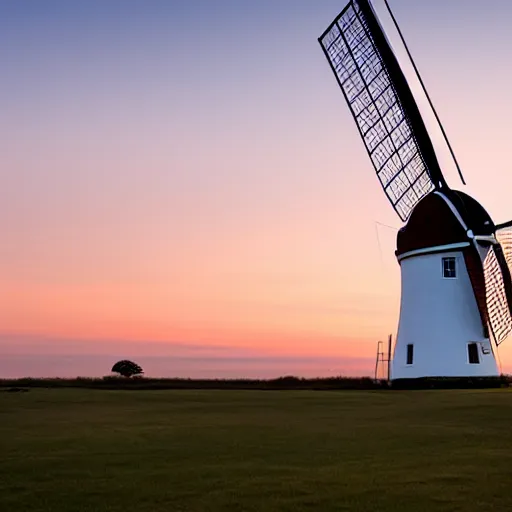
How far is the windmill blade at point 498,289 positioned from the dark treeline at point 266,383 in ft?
10.00

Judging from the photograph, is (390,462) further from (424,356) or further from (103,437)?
(424,356)

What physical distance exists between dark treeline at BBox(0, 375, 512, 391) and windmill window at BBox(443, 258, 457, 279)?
551 cm

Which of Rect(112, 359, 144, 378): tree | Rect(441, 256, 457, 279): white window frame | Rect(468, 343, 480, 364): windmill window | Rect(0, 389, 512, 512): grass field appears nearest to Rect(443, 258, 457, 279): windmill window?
Rect(441, 256, 457, 279): white window frame

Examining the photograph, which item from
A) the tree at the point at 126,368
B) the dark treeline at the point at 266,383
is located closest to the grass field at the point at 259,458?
the dark treeline at the point at 266,383

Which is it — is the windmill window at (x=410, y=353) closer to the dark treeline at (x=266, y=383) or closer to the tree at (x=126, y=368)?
the dark treeline at (x=266, y=383)

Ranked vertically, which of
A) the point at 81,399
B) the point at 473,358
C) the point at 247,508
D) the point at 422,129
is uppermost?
the point at 422,129

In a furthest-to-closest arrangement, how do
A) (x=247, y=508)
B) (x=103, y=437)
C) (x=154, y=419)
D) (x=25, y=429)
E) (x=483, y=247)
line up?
(x=483, y=247) → (x=154, y=419) → (x=25, y=429) → (x=103, y=437) → (x=247, y=508)

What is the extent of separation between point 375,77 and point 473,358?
16.2 metres

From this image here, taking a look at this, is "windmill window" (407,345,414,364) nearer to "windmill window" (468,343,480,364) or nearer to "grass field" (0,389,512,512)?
"windmill window" (468,343,480,364)

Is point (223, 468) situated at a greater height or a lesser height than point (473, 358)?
lesser

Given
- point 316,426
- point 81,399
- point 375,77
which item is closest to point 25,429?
point 316,426

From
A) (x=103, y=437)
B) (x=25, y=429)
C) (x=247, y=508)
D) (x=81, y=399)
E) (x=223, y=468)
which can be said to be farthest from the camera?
(x=81, y=399)

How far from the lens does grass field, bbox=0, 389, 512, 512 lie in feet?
32.1

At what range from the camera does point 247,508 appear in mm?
9312
